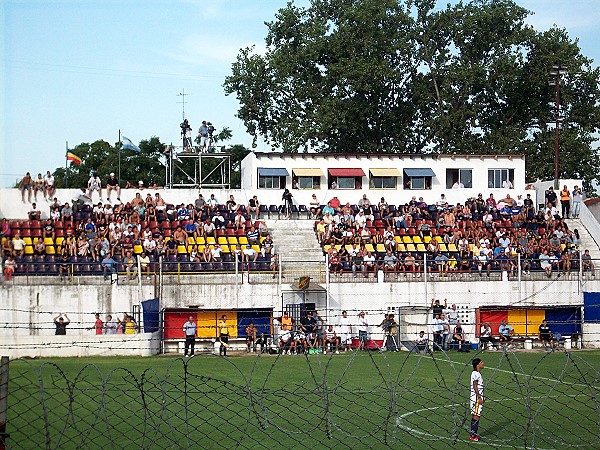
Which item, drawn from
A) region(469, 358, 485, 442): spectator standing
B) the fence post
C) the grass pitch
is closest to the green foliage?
the grass pitch

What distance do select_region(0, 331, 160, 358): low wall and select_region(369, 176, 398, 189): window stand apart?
21.7 metres

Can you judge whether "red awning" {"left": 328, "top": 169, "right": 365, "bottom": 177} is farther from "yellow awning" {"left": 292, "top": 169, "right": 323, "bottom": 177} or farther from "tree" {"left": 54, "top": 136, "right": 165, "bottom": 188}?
"tree" {"left": 54, "top": 136, "right": 165, "bottom": 188}

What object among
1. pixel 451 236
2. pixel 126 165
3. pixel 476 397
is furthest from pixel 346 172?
pixel 476 397

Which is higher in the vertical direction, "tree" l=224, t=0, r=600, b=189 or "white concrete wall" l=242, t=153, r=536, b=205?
"tree" l=224, t=0, r=600, b=189

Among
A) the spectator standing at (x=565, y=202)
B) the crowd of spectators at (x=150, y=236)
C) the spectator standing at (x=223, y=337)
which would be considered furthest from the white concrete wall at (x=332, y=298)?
the spectator standing at (x=565, y=202)

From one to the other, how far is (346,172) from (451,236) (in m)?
9.97

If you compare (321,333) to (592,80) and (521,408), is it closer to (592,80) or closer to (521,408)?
(521,408)

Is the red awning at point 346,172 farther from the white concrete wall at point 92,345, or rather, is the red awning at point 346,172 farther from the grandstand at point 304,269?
the white concrete wall at point 92,345

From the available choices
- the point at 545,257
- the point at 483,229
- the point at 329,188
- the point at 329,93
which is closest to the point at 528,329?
the point at 545,257

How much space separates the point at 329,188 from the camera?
4953cm

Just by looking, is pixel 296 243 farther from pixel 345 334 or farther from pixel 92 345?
pixel 92 345

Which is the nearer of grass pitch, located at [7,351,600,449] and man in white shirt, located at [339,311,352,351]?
grass pitch, located at [7,351,600,449]

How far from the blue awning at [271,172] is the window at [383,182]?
4831 mm

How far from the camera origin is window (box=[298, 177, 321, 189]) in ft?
161
